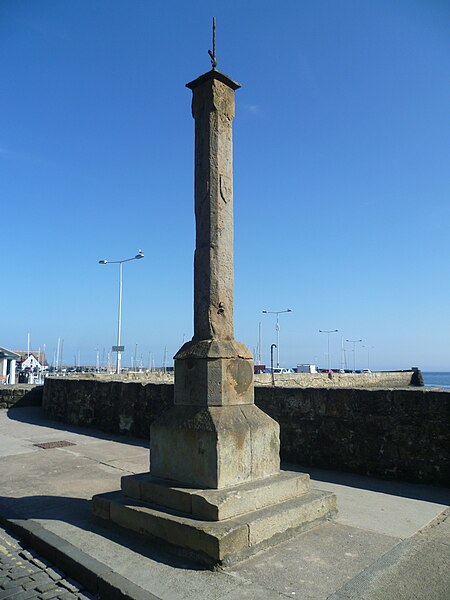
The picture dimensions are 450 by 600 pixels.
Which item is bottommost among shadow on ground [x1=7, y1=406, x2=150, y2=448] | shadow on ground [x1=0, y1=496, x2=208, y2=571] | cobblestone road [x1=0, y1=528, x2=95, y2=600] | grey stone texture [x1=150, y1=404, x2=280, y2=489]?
cobblestone road [x1=0, y1=528, x2=95, y2=600]

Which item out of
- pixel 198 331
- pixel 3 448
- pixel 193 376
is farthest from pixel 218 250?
pixel 3 448

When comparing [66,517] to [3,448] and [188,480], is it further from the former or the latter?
[3,448]

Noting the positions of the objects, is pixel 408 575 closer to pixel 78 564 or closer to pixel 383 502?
pixel 383 502

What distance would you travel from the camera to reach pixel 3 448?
8.77m

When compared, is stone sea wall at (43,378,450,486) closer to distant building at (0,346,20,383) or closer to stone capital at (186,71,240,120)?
stone capital at (186,71,240,120)

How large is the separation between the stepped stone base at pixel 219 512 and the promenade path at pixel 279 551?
0.32 ft

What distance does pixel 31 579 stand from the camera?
370 cm

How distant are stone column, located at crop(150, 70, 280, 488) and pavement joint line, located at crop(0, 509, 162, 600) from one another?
Result: 1074 millimetres

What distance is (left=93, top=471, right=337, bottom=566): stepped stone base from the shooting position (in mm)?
3816

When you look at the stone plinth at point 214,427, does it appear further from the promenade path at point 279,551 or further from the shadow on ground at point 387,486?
the shadow on ground at point 387,486

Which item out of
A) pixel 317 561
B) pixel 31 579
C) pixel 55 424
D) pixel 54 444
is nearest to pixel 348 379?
pixel 55 424

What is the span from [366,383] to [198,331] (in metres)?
51.2

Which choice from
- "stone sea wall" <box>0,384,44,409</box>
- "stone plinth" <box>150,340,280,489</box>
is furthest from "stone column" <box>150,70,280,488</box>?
"stone sea wall" <box>0,384,44,409</box>

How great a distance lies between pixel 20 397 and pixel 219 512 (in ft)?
40.9
